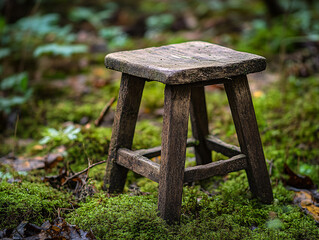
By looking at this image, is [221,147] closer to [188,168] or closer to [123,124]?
[188,168]

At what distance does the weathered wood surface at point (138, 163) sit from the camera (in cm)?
197

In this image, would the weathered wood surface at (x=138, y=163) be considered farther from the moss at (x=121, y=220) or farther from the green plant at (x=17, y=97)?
the green plant at (x=17, y=97)

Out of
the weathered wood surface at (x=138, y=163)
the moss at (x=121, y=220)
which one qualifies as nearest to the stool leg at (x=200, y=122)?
the weathered wood surface at (x=138, y=163)

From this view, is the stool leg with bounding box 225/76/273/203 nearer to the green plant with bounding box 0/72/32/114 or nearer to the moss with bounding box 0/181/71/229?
the moss with bounding box 0/181/71/229

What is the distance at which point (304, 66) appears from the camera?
448 cm

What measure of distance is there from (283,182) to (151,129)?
1.26 metres

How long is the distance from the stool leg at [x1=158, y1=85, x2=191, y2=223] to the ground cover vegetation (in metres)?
0.10

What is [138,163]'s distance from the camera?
2.09 metres

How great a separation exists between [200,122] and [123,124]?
1.97 ft

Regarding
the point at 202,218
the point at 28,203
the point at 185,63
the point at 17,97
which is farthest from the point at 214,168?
the point at 17,97

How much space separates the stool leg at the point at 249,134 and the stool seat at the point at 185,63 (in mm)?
125

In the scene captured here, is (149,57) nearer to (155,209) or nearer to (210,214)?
(155,209)

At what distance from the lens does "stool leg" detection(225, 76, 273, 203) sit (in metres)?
2.04

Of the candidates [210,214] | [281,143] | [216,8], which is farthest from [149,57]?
[216,8]
